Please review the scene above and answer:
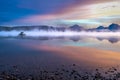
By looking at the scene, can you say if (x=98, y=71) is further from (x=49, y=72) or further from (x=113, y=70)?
(x=49, y=72)

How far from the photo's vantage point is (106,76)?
22.5 m

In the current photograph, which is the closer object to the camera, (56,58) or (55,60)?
(55,60)

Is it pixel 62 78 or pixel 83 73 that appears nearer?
pixel 62 78

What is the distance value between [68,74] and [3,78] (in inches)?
270

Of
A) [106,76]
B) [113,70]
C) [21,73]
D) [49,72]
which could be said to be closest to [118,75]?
[106,76]

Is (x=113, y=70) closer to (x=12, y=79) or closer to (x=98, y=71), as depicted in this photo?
(x=98, y=71)

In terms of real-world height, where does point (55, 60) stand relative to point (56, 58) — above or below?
below

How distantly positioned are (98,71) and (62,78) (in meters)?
5.58

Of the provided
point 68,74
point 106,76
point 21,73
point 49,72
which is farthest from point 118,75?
point 21,73

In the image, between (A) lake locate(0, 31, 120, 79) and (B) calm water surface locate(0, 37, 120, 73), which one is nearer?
(A) lake locate(0, 31, 120, 79)

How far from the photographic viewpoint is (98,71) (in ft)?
82.2

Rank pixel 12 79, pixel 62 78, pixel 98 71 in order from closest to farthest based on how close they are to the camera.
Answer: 1. pixel 12 79
2. pixel 62 78
3. pixel 98 71

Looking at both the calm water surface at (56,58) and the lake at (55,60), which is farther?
the calm water surface at (56,58)

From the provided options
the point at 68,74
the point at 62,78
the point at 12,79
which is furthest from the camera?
the point at 68,74
